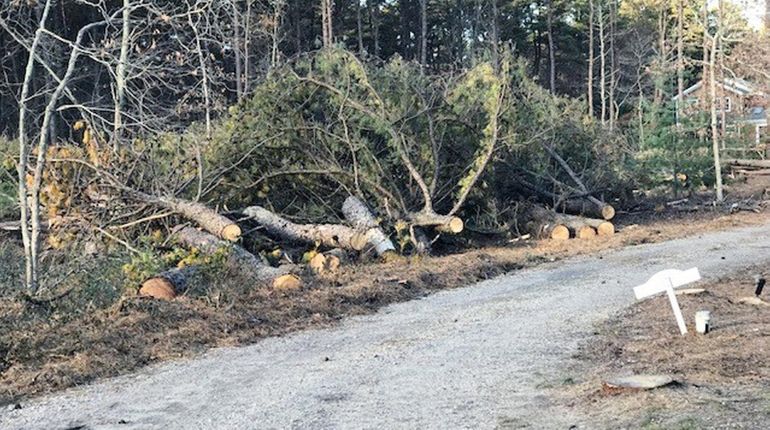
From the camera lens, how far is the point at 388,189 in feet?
47.0

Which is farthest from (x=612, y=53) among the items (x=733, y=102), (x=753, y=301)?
(x=753, y=301)

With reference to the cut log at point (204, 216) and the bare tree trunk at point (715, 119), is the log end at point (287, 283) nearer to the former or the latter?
the cut log at point (204, 216)

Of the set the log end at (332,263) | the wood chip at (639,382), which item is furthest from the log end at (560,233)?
the wood chip at (639,382)

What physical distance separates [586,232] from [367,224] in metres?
5.33

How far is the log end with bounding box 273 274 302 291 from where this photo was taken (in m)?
10.3

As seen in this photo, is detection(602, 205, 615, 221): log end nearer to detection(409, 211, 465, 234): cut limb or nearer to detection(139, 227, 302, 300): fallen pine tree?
detection(409, 211, 465, 234): cut limb

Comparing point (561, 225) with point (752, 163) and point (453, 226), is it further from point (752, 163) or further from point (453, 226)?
point (752, 163)

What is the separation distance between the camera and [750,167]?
28578mm

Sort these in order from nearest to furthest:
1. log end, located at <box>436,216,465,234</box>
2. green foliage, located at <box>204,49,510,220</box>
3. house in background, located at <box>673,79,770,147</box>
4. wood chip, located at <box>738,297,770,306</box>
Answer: wood chip, located at <box>738,297,770,306</box>
log end, located at <box>436,216,465,234</box>
green foliage, located at <box>204,49,510,220</box>
house in background, located at <box>673,79,770,147</box>

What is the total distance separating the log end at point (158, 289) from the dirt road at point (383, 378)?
2.07 meters

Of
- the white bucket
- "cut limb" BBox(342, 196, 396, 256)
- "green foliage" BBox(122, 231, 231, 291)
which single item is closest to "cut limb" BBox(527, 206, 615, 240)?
"cut limb" BBox(342, 196, 396, 256)

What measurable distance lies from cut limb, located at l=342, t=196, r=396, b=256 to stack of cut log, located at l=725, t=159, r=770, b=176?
18368 mm

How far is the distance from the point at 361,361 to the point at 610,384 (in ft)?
7.73

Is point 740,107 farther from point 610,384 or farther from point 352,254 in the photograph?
point 610,384
